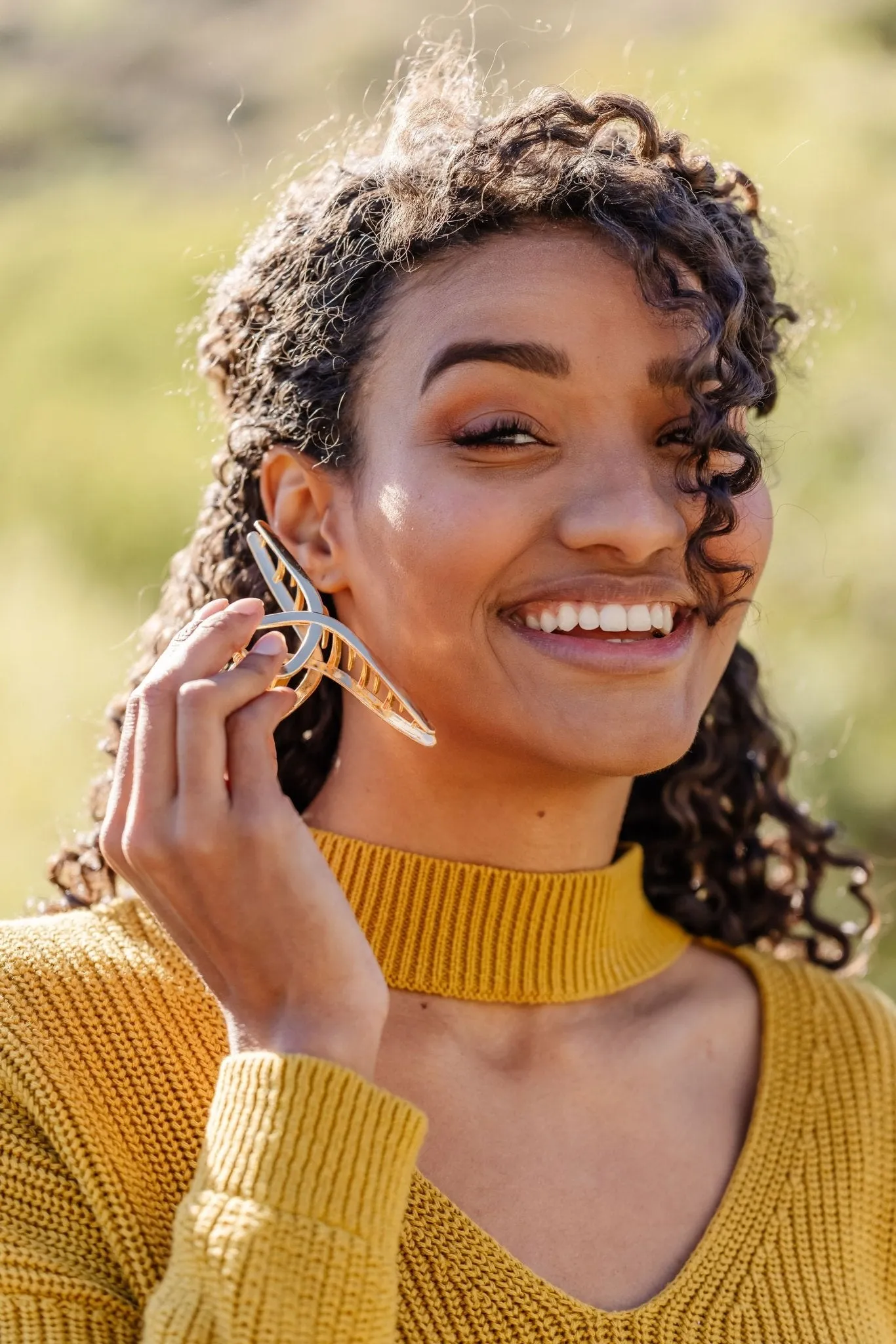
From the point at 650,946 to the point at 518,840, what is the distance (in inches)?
13.6

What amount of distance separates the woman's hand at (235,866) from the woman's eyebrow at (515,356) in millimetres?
504

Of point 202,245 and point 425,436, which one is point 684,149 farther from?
point 202,245

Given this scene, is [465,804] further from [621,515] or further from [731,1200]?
[731,1200]

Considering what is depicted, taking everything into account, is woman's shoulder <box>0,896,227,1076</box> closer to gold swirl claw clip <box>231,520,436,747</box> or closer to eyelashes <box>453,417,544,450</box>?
gold swirl claw clip <box>231,520,436,747</box>

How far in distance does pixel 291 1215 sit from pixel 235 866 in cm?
36

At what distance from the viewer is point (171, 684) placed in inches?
62.7

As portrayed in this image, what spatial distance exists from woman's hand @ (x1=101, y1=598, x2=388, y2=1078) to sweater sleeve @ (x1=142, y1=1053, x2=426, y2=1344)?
0.16 ft

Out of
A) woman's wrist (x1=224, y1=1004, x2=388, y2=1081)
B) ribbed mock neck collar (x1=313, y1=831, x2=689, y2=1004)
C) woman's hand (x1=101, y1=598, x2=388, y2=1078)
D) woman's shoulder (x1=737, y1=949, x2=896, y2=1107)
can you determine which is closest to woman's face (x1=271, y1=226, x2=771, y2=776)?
ribbed mock neck collar (x1=313, y1=831, x2=689, y2=1004)

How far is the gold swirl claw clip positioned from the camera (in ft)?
5.79

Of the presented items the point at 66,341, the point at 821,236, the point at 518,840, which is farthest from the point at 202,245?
the point at 518,840

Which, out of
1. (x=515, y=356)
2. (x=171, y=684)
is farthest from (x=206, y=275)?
(x=171, y=684)

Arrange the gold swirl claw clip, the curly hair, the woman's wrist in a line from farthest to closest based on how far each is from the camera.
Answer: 1. the curly hair
2. the gold swirl claw clip
3. the woman's wrist

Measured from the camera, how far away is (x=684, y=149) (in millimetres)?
2066

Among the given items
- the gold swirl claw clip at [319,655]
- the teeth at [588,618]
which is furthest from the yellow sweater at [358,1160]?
the teeth at [588,618]
